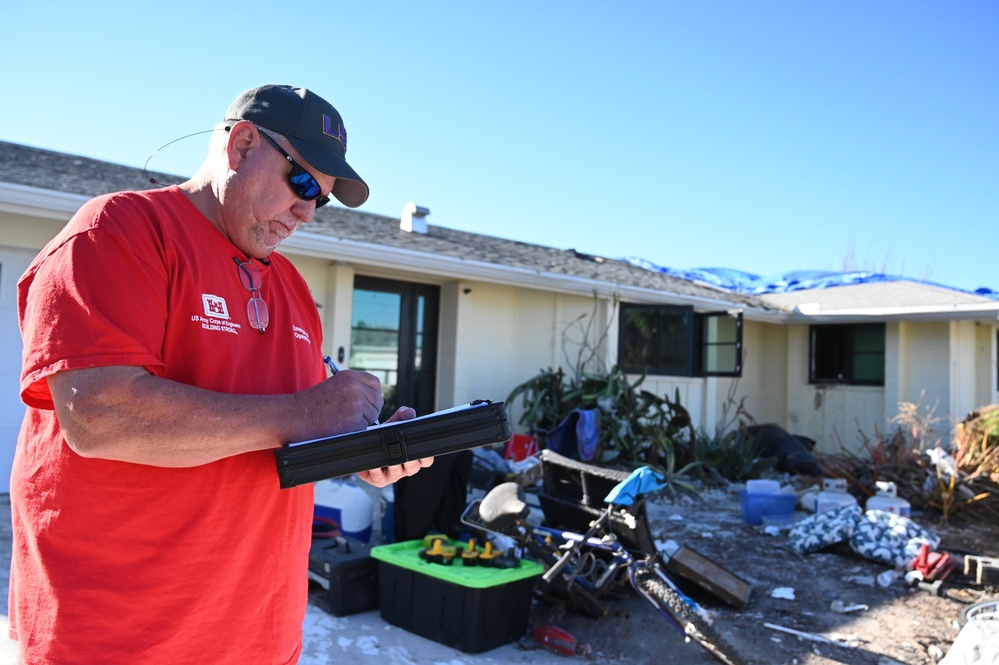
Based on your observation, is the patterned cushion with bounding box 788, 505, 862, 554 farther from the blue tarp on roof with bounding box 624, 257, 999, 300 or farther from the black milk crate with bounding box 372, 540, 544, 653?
the blue tarp on roof with bounding box 624, 257, 999, 300

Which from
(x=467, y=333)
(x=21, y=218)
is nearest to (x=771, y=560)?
(x=467, y=333)

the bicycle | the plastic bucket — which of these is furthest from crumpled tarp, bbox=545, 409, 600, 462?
the bicycle

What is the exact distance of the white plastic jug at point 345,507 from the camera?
17.3 feet

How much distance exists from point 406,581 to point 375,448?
2.94m

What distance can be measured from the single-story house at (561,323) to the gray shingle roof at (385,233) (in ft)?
0.14

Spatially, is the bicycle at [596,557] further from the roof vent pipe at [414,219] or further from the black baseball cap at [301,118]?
the roof vent pipe at [414,219]

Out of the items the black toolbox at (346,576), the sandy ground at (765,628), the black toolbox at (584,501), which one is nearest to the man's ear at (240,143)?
the sandy ground at (765,628)

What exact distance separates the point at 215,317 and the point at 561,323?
8.77m

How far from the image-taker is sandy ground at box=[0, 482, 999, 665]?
3738mm

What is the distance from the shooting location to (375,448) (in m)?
1.33

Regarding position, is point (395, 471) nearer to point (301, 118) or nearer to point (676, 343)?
point (301, 118)

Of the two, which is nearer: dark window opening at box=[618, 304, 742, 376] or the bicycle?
the bicycle

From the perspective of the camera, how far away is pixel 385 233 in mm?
8938

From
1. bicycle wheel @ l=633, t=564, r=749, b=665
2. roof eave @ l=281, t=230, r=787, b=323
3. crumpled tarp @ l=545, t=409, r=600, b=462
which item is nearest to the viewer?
bicycle wheel @ l=633, t=564, r=749, b=665
